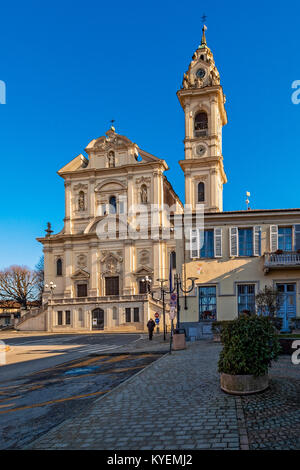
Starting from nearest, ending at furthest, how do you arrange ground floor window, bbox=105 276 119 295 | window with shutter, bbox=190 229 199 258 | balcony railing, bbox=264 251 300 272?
balcony railing, bbox=264 251 300 272 < window with shutter, bbox=190 229 199 258 < ground floor window, bbox=105 276 119 295

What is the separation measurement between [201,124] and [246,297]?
34688mm

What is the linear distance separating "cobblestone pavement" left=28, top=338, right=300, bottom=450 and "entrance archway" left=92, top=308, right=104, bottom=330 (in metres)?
39.6

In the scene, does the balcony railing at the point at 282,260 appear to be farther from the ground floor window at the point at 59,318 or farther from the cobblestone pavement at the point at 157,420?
A: the ground floor window at the point at 59,318

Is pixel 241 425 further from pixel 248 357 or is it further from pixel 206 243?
pixel 206 243

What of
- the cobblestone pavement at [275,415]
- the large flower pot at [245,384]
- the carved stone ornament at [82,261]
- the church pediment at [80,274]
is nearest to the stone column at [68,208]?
the carved stone ornament at [82,261]

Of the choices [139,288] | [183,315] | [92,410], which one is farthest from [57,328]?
[92,410]

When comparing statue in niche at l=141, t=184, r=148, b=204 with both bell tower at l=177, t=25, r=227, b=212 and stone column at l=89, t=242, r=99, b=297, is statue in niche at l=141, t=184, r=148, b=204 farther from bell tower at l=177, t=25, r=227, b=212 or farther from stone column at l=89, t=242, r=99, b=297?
stone column at l=89, t=242, r=99, b=297

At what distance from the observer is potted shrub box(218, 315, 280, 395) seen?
927 centimetres

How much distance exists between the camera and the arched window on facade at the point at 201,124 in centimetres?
5422

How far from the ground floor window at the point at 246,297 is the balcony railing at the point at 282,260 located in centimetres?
160

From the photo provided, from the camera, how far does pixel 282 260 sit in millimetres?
23969

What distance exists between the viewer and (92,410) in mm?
8898

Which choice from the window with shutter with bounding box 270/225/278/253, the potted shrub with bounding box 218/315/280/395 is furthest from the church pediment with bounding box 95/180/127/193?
the potted shrub with bounding box 218/315/280/395

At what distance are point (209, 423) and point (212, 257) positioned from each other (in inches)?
722
